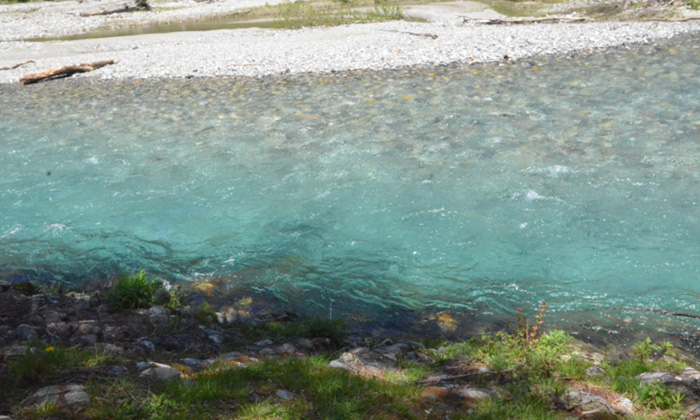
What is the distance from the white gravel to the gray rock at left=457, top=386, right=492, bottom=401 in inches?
602

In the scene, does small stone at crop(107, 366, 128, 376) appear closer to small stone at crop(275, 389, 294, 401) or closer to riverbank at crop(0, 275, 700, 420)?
riverbank at crop(0, 275, 700, 420)

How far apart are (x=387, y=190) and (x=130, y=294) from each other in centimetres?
495

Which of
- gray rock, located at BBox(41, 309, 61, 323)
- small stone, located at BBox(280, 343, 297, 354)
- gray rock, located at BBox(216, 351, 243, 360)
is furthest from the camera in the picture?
gray rock, located at BBox(41, 309, 61, 323)

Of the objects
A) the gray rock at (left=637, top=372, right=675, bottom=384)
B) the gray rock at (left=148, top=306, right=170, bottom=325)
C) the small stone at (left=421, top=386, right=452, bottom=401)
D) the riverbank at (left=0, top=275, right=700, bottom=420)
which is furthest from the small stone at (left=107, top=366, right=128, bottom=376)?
the gray rock at (left=637, top=372, right=675, bottom=384)

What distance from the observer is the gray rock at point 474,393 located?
463 cm

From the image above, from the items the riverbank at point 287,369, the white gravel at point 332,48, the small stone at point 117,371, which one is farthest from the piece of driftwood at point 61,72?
the small stone at point 117,371

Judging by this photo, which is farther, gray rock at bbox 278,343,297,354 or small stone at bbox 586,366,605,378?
gray rock at bbox 278,343,297,354

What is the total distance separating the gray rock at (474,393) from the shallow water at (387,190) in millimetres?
2067

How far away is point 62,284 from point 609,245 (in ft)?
24.6

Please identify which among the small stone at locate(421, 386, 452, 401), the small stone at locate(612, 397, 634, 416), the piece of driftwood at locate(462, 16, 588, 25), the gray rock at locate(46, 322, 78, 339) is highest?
the piece of driftwood at locate(462, 16, 588, 25)

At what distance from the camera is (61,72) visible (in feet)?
66.5

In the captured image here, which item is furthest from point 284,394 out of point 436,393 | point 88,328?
point 88,328

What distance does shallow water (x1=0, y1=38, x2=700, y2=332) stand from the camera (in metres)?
7.46

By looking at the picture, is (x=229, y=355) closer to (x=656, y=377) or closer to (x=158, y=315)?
(x=158, y=315)
